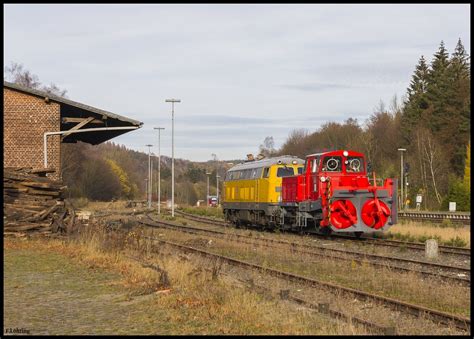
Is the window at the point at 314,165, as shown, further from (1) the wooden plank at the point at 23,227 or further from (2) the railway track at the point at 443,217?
(2) the railway track at the point at 443,217

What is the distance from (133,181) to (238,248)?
127159 mm

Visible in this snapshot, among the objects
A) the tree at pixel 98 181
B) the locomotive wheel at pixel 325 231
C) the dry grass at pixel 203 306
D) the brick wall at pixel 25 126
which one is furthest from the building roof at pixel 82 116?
the tree at pixel 98 181

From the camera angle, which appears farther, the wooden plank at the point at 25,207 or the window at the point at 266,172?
the window at the point at 266,172

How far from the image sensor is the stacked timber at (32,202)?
61.4ft

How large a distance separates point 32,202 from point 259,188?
1195cm

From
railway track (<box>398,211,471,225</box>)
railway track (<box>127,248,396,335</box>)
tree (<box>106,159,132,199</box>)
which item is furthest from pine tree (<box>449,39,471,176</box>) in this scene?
tree (<box>106,159,132,199</box>)

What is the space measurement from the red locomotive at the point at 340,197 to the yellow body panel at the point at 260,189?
78.2 inches

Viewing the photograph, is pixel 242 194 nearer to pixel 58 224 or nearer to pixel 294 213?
pixel 294 213

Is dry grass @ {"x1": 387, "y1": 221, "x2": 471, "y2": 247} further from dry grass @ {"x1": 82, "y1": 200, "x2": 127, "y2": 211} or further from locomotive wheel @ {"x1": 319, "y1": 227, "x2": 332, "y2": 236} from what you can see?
dry grass @ {"x1": 82, "y1": 200, "x2": 127, "y2": 211}

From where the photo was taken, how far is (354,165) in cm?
2367

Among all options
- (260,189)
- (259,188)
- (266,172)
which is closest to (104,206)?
(259,188)

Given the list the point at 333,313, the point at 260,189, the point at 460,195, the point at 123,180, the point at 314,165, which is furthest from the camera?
the point at 123,180

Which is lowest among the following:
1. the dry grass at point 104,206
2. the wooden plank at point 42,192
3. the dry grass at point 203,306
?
the dry grass at point 104,206

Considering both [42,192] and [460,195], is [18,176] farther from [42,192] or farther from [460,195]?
[460,195]
